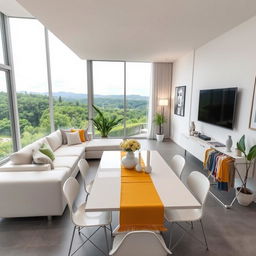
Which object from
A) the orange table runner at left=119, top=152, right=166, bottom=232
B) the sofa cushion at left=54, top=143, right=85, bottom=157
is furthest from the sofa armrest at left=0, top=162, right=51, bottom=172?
the orange table runner at left=119, top=152, right=166, bottom=232

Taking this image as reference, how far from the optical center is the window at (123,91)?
6.25 m

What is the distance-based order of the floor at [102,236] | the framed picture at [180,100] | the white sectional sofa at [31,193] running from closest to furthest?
the floor at [102,236], the white sectional sofa at [31,193], the framed picture at [180,100]

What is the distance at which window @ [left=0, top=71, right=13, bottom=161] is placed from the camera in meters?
4.01

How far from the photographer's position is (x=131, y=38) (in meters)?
3.74

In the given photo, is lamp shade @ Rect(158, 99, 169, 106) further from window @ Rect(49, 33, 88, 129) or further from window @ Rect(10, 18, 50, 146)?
window @ Rect(10, 18, 50, 146)

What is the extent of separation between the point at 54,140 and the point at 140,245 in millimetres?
3317

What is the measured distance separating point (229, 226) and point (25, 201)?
2553mm

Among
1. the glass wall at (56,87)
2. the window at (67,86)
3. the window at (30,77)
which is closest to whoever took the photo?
the glass wall at (56,87)

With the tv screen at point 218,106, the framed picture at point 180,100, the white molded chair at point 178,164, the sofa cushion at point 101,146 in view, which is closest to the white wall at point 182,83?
the framed picture at point 180,100

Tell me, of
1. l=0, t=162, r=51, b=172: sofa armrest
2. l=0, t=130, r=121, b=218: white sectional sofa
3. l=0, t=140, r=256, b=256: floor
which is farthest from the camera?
l=0, t=162, r=51, b=172: sofa armrest

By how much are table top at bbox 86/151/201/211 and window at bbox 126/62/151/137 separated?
14.6 ft

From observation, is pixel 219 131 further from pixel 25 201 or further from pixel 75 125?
pixel 75 125

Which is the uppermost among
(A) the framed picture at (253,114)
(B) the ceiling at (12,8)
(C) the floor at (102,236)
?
(B) the ceiling at (12,8)

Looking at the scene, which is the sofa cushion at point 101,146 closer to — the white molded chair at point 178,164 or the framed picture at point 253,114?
the white molded chair at point 178,164
